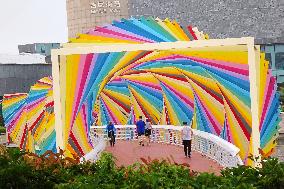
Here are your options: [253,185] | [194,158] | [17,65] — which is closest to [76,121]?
[194,158]

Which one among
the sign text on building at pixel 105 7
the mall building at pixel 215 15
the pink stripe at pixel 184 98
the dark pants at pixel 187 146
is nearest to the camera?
the dark pants at pixel 187 146

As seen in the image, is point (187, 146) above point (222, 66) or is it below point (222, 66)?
below

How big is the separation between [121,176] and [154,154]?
12983 mm

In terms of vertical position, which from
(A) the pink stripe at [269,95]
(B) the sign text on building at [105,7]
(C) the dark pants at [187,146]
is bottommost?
(C) the dark pants at [187,146]

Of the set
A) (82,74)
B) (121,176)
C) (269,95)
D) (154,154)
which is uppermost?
(82,74)

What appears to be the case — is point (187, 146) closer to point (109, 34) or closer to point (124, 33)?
point (124, 33)

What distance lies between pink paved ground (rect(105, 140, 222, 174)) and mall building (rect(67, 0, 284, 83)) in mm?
56006

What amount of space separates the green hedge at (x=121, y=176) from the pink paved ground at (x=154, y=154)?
8.41 m

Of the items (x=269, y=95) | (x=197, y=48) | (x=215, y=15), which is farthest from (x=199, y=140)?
(x=215, y=15)

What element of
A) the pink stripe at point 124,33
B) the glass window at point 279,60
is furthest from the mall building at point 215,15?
the pink stripe at point 124,33

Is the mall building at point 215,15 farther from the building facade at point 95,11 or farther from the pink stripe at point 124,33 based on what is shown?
the pink stripe at point 124,33

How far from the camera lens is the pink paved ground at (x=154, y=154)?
52.7 feet

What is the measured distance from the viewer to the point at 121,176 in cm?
631

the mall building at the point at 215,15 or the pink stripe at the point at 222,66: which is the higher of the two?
the mall building at the point at 215,15
